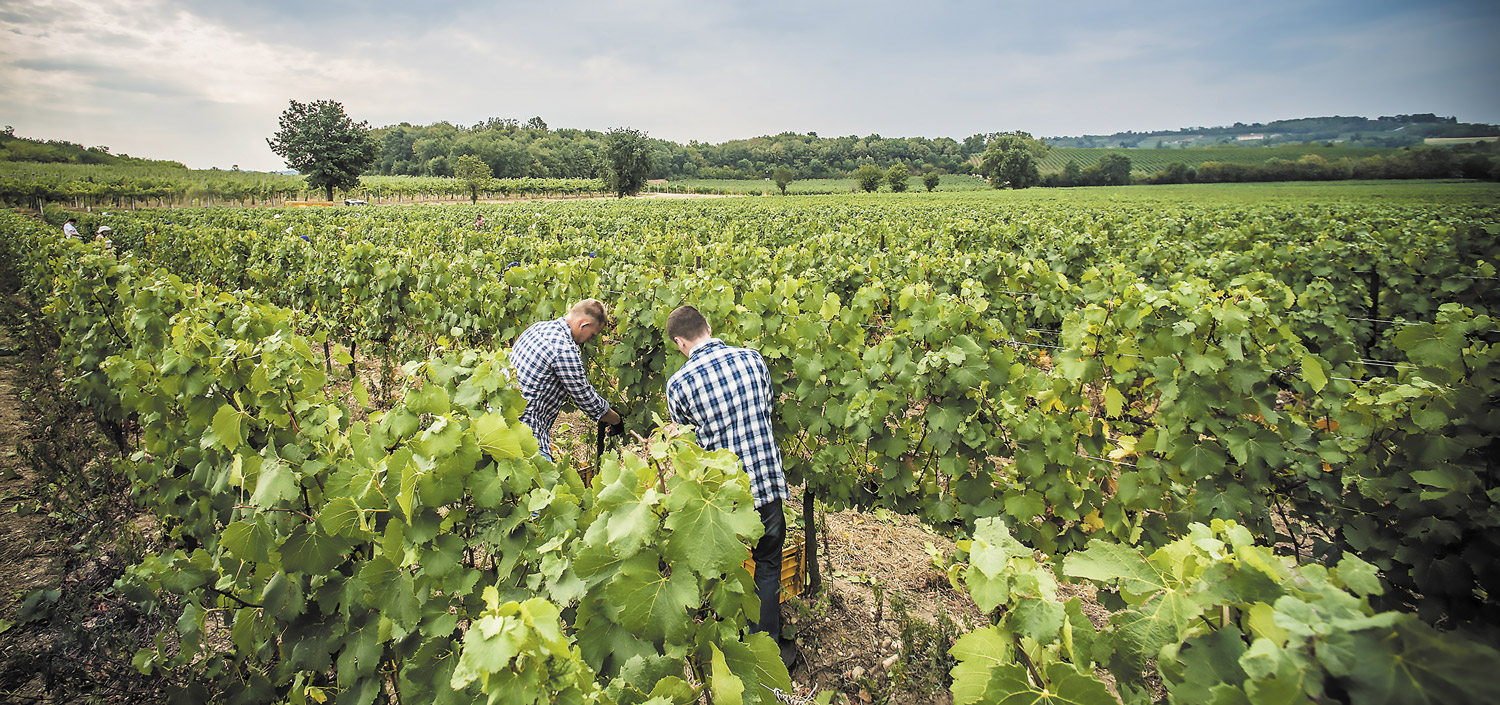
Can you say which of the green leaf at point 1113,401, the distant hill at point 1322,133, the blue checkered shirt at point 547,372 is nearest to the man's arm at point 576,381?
the blue checkered shirt at point 547,372

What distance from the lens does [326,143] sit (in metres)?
59.7

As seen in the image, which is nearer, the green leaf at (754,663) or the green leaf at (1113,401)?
the green leaf at (754,663)

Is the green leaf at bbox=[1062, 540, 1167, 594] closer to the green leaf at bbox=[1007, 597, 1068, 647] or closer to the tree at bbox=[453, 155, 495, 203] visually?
the green leaf at bbox=[1007, 597, 1068, 647]

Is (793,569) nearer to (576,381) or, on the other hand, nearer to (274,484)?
(576,381)

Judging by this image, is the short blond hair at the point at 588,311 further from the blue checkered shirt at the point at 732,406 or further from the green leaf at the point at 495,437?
the green leaf at the point at 495,437

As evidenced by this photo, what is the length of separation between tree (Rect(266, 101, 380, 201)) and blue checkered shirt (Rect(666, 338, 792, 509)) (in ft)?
234

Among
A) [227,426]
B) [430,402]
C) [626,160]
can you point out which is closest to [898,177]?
[626,160]

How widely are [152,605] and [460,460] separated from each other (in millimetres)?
2245

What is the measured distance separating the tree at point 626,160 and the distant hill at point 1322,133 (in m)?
63.8

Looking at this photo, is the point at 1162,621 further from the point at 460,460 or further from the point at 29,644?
the point at 29,644

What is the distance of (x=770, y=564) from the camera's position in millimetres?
3342

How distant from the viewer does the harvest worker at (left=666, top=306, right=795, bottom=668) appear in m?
3.13

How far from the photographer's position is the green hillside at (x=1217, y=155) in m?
72.1

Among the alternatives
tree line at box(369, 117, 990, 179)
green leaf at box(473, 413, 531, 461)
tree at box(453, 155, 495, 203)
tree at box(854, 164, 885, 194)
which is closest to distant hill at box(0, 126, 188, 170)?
tree line at box(369, 117, 990, 179)
